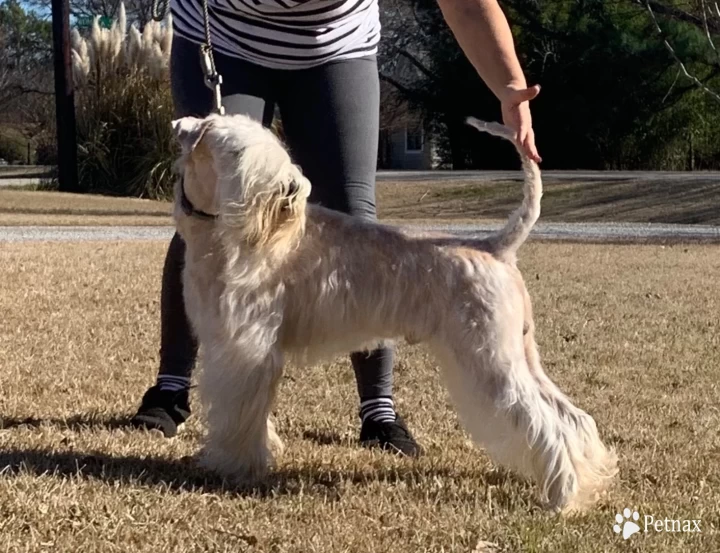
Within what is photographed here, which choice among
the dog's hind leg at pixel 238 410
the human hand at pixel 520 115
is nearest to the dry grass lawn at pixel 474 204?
the dog's hind leg at pixel 238 410

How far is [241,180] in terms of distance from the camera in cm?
297

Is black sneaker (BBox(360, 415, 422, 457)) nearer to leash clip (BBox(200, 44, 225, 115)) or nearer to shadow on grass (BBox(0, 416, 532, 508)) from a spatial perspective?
shadow on grass (BBox(0, 416, 532, 508))

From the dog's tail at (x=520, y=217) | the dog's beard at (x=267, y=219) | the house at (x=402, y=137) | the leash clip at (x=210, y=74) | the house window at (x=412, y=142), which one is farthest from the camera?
the house window at (x=412, y=142)

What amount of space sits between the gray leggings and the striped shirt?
0.04m

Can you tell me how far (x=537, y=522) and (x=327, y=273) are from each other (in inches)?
38.0

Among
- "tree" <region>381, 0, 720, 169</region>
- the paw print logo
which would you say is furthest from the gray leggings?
"tree" <region>381, 0, 720, 169</region>

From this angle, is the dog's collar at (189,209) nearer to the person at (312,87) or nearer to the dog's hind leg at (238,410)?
the dog's hind leg at (238,410)

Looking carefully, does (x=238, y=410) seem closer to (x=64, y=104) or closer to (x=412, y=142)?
(x=64, y=104)

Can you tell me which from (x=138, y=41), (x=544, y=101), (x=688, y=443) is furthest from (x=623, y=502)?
(x=544, y=101)

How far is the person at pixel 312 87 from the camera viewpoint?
3680 mm

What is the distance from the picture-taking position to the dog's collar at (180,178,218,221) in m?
3.17

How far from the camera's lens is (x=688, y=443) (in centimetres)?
379

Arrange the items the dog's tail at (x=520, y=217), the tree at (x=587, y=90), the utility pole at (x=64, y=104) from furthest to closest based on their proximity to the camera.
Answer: the tree at (x=587, y=90) < the utility pole at (x=64, y=104) < the dog's tail at (x=520, y=217)

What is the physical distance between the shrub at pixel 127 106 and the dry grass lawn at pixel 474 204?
30.2 inches
